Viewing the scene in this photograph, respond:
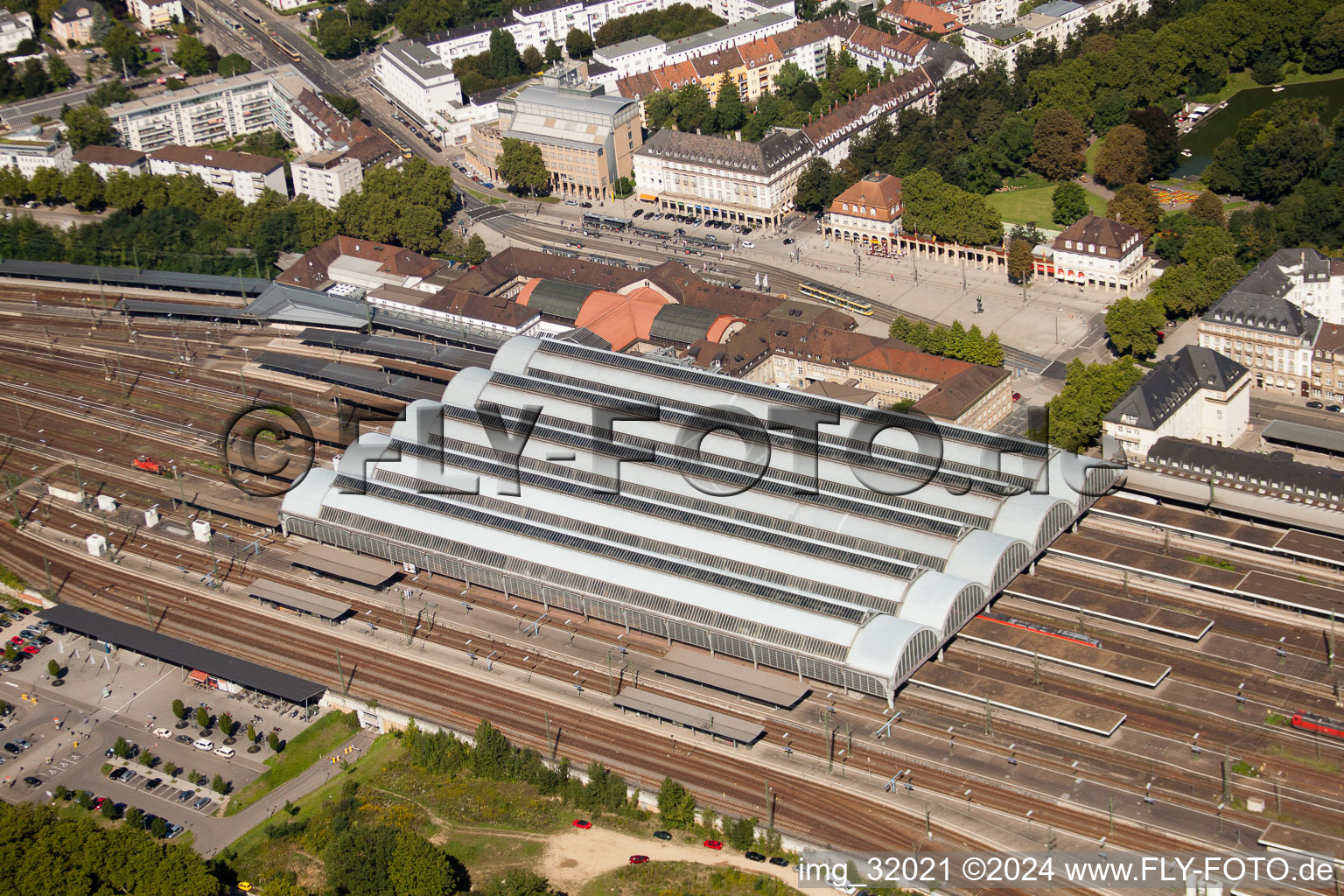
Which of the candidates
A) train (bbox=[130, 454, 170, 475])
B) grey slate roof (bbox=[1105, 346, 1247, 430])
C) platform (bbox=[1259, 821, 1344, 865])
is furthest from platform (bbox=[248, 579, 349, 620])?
platform (bbox=[1259, 821, 1344, 865])

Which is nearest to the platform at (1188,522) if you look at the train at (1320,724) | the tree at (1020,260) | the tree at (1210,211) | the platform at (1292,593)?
the platform at (1292,593)

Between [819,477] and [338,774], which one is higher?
[819,477]

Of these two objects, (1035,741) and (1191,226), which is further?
(1191,226)

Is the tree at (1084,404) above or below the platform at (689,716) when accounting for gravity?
above

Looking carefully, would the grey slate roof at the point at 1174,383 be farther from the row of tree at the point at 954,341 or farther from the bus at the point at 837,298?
the bus at the point at 837,298

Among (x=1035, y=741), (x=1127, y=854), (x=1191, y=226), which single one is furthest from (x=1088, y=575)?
(x=1191, y=226)

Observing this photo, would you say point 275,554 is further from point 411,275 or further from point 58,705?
point 411,275

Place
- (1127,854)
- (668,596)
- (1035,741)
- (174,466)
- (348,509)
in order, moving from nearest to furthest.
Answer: (1127,854) → (1035,741) → (668,596) → (348,509) → (174,466)
